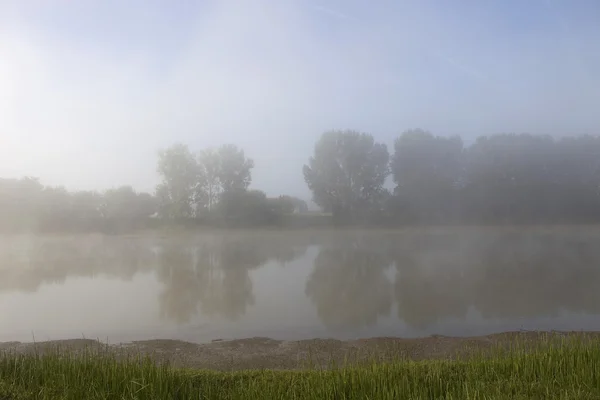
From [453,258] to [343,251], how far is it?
5.72 m

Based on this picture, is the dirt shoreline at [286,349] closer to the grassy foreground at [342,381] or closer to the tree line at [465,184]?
the grassy foreground at [342,381]

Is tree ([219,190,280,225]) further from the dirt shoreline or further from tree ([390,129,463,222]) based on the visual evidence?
the dirt shoreline

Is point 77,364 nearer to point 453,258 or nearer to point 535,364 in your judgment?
point 535,364

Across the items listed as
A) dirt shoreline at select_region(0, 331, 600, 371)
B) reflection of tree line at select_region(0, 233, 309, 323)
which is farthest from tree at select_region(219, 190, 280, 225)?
dirt shoreline at select_region(0, 331, 600, 371)

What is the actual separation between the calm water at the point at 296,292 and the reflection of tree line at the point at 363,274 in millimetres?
48

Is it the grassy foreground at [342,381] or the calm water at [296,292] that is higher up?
the grassy foreground at [342,381]

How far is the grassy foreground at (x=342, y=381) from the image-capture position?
3.63 meters

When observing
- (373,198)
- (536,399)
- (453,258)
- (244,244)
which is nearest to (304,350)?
(536,399)

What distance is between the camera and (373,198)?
38656 millimetres

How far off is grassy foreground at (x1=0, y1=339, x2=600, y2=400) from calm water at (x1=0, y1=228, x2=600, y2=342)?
477 cm

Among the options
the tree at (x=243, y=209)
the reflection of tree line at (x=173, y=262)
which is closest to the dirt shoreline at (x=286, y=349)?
the reflection of tree line at (x=173, y=262)

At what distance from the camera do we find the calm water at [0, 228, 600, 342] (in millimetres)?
9914

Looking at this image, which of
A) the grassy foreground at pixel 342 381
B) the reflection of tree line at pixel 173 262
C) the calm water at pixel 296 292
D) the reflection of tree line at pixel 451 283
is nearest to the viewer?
the grassy foreground at pixel 342 381

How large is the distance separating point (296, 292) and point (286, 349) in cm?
626
